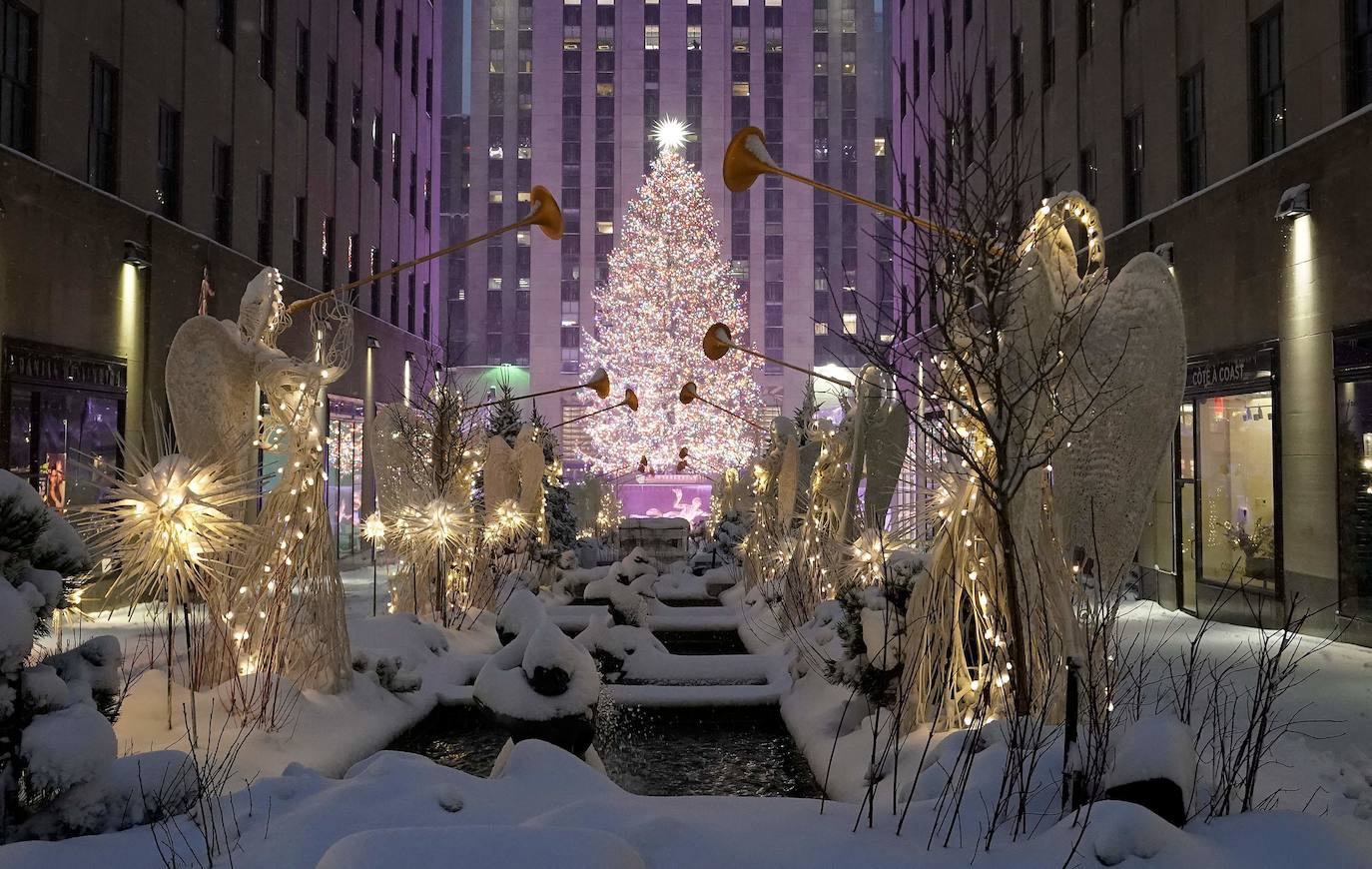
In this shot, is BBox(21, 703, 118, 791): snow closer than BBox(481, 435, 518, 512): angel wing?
Yes

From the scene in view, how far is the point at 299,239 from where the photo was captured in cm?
2081

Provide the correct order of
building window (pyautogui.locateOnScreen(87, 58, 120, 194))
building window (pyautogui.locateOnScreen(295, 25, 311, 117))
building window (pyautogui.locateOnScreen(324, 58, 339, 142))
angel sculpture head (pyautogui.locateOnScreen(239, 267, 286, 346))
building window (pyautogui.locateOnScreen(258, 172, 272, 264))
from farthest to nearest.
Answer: building window (pyautogui.locateOnScreen(324, 58, 339, 142)), building window (pyautogui.locateOnScreen(295, 25, 311, 117)), building window (pyautogui.locateOnScreen(258, 172, 272, 264)), building window (pyautogui.locateOnScreen(87, 58, 120, 194)), angel sculpture head (pyautogui.locateOnScreen(239, 267, 286, 346))

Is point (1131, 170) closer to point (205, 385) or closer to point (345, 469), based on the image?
point (205, 385)

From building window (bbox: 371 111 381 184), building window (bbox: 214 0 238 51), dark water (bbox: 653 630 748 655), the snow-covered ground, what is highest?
building window (bbox: 371 111 381 184)

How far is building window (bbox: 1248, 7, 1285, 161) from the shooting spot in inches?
450

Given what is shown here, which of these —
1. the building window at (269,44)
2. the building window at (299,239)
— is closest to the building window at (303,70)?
the building window at (269,44)

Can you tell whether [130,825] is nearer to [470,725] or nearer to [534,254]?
[470,725]

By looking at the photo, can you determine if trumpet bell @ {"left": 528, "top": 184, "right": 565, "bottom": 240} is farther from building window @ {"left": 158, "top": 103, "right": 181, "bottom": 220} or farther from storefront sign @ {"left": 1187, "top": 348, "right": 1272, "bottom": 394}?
building window @ {"left": 158, "top": 103, "right": 181, "bottom": 220}

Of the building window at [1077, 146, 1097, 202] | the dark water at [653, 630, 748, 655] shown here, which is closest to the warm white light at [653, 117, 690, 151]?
the building window at [1077, 146, 1097, 202]

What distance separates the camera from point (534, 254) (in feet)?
149

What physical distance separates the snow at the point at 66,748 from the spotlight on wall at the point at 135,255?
11.6 m

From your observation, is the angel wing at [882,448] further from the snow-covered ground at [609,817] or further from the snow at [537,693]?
the snow at [537,693]

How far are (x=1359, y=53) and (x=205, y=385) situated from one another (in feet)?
35.7

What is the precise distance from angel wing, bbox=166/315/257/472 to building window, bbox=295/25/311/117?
619 inches
